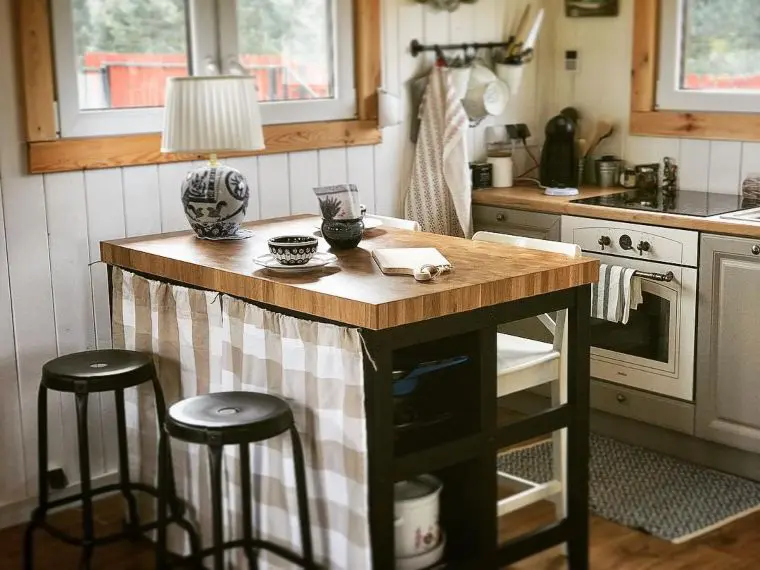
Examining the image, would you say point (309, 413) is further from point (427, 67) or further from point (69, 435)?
point (427, 67)

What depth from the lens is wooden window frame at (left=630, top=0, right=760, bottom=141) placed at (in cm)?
427

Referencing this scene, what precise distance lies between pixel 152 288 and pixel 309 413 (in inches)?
29.0

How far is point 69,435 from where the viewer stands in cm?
362

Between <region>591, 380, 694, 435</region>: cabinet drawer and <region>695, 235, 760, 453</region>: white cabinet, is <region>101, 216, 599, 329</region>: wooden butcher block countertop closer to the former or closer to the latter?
<region>695, 235, 760, 453</region>: white cabinet

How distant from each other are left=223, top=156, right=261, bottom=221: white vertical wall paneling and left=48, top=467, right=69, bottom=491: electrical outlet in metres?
1.06

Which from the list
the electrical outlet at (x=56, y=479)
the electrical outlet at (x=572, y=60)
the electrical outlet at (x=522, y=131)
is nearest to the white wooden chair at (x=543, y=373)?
the electrical outlet at (x=56, y=479)

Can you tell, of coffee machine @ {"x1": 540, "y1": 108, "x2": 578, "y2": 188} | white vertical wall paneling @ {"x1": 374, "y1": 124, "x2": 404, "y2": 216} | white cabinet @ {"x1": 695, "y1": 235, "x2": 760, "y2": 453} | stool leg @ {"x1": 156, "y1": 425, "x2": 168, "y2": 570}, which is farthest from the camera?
coffee machine @ {"x1": 540, "y1": 108, "x2": 578, "y2": 188}

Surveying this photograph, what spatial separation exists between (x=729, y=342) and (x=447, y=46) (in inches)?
64.8

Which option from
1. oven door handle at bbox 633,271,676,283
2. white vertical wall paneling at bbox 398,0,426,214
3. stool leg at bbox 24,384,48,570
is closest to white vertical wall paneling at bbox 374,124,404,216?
white vertical wall paneling at bbox 398,0,426,214

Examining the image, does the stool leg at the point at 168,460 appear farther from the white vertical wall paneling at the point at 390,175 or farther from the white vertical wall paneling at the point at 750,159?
the white vertical wall paneling at the point at 750,159

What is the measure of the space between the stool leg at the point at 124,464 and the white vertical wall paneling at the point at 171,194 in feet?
2.27

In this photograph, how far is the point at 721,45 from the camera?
4.28m

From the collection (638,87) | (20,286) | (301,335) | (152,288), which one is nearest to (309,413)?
(301,335)

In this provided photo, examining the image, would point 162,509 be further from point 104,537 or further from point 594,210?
point 594,210
